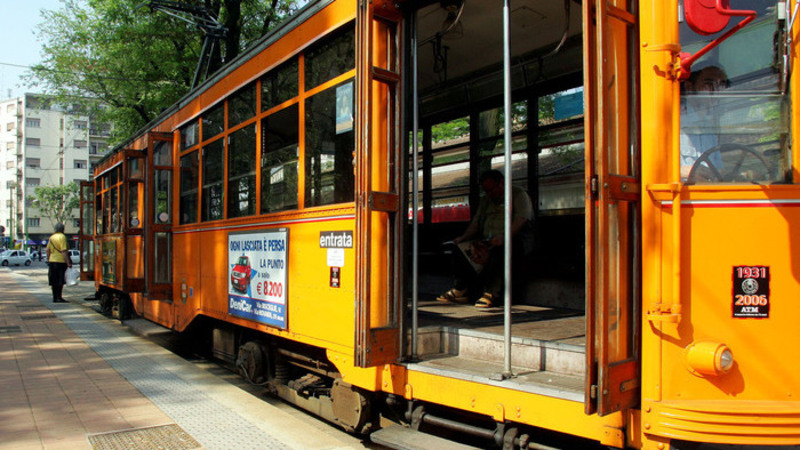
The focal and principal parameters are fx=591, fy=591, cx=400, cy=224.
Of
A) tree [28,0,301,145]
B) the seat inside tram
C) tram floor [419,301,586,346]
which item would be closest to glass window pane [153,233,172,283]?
the seat inside tram

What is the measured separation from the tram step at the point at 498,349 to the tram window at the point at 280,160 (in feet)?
4.77

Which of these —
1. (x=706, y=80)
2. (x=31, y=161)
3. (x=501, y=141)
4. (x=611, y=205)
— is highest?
(x=31, y=161)

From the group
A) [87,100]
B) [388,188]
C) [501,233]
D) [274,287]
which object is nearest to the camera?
[388,188]

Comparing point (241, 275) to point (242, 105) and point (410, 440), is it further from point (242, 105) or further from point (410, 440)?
point (410, 440)

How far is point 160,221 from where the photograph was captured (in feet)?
23.2

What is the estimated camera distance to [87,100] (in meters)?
19.6

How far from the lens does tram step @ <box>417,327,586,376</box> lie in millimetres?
3014

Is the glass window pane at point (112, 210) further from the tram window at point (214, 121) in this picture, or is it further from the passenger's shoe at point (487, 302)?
the passenger's shoe at point (487, 302)

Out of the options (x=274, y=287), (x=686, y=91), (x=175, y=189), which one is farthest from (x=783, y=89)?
(x=175, y=189)

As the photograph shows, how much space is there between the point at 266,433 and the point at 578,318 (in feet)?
7.80

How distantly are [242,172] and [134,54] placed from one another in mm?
13547

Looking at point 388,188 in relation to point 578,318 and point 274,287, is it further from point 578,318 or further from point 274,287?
point 578,318

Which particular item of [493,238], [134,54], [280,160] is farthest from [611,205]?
[134,54]

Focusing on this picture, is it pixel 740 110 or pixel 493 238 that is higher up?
pixel 740 110
